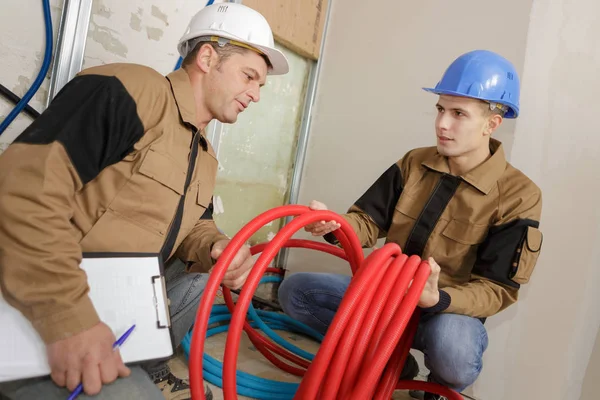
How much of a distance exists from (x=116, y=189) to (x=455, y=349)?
44.3 inches

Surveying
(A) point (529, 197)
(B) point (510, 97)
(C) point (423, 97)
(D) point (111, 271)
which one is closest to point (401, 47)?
(C) point (423, 97)

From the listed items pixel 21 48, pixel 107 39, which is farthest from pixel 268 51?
pixel 21 48

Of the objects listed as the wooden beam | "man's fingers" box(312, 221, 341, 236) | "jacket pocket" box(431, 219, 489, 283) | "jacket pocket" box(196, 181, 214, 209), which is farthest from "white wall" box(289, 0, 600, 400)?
"jacket pocket" box(196, 181, 214, 209)

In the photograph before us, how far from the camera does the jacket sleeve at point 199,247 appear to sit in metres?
1.29

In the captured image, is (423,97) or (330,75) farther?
(330,75)

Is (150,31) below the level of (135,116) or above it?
above

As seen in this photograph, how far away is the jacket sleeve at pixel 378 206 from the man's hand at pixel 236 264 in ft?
1.86

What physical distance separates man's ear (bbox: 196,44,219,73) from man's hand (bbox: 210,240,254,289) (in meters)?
0.51

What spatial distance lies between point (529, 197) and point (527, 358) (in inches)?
31.4

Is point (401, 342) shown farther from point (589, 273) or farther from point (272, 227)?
point (272, 227)

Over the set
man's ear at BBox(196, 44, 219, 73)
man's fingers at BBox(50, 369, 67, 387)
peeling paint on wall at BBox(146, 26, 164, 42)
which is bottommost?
man's fingers at BBox(50, 369, 67, 387)

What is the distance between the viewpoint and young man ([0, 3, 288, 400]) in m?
0.81

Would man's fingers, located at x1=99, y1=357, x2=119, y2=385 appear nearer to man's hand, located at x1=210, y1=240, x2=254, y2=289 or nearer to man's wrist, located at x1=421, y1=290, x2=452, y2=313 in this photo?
man's hand, located at x1=210, y1=240, x2=254, y2=289

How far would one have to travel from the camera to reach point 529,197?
5.07 feet
